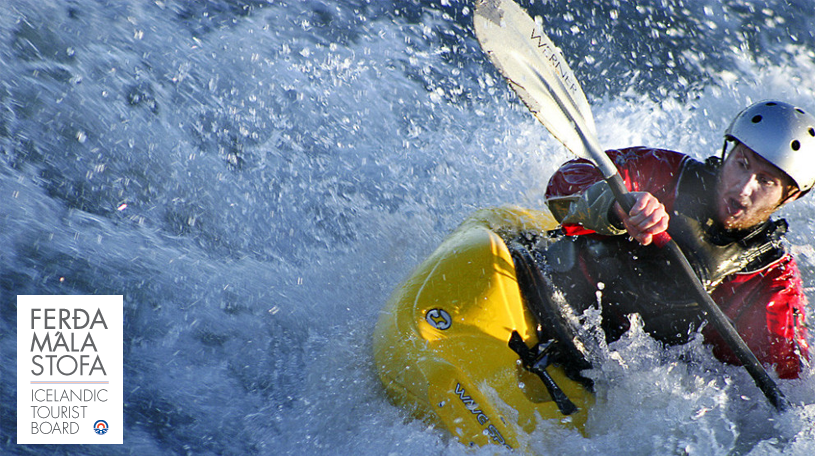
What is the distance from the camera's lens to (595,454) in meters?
1.83

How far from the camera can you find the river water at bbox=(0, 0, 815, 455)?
2.03 metres

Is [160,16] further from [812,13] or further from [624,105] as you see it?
[812,13]

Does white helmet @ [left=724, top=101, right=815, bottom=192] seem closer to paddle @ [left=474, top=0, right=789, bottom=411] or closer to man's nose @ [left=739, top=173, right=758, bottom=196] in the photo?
man's nose @ [left=739, top=173, right=758, bottom=196]

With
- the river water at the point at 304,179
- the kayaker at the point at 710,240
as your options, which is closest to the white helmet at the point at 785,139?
the kayaker at the point at 710,240

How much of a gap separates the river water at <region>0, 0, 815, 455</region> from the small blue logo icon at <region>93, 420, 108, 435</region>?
0.07 m

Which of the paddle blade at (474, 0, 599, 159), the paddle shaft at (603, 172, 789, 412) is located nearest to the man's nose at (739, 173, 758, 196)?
the paddle shaft at (603, 172, 789, 412)

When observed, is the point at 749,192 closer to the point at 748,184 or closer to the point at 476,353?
the point at 748,184

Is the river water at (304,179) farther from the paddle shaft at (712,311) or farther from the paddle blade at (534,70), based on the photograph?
the paddle blade at (534,70)

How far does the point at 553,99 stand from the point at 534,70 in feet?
0.38

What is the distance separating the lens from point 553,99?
6.15ft

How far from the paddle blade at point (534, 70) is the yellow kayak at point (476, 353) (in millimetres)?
551

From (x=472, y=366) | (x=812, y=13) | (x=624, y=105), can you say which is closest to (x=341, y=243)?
(x=472, y=366)

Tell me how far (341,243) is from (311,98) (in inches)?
42.9

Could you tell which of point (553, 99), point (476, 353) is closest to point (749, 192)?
point (553, 99)
